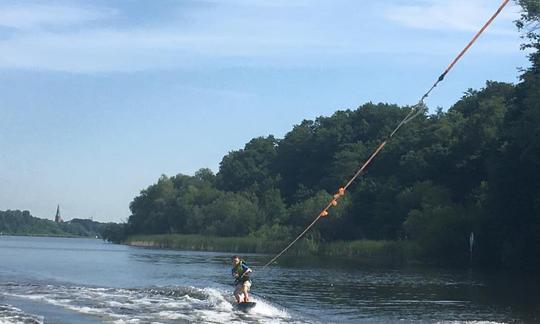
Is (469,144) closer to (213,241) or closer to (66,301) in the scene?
(213,241)

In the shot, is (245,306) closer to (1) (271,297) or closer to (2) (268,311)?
(2) (268,311)

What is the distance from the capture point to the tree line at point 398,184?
48062 mm

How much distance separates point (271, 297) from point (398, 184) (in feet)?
170

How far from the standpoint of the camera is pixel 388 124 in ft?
367

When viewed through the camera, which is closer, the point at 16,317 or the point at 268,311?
the point at 16,317

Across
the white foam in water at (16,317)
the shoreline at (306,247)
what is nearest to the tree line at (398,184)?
the shoreline at (306,247)

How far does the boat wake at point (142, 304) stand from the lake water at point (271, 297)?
0.03 m

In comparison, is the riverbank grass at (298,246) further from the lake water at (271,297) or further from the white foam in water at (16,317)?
the white foam in water at (16,317)

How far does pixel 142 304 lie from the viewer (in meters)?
25.3

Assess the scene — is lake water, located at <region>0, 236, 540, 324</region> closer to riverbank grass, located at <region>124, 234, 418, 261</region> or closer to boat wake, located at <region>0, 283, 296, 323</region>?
boat wake, located at <region>0, 283, 296, 323</region>

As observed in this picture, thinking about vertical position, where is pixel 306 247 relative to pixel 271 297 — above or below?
above

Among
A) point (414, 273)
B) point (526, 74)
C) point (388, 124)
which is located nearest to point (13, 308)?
point (414, 273)

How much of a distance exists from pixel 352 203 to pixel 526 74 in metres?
38.7

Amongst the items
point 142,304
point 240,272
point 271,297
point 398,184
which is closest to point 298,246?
point 398,184
